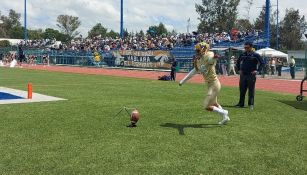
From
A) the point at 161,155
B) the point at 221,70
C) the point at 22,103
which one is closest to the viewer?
the point at 161,155

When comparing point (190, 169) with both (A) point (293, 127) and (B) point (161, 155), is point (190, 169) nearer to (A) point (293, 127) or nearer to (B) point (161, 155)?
(B) point (161, 155)

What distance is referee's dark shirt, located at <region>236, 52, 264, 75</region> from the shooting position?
13248mm

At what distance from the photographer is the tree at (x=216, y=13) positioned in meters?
87.4

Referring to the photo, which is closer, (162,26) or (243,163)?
(243,163)

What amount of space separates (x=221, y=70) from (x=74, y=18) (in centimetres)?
10133

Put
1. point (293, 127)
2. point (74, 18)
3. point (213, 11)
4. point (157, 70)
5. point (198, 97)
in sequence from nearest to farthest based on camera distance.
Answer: point (293, 127)
point (198, 97)
point (157, 70)
point (213, 11)
point (74, 18)

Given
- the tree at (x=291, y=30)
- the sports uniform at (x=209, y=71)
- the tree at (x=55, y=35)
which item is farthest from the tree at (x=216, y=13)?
the sports uniform at (x=209, y=71)

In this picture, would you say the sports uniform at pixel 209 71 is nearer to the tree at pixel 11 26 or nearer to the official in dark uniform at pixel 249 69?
the official in dark uniform at pixel 249 69

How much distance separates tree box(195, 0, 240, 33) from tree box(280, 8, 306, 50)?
1230 centimetres

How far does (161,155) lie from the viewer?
7.18 meters

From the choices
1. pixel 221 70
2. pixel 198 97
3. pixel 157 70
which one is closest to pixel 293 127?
pixel 198 97

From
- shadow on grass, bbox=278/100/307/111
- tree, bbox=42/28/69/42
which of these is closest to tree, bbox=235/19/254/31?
tree, bbox=42/28/69/42

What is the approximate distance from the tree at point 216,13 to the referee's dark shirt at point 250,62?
74.6m

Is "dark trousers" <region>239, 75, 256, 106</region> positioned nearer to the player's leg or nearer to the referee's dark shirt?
the referee's dark shirt
